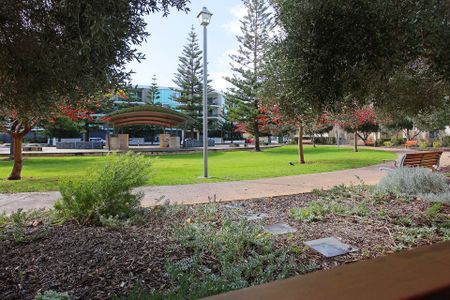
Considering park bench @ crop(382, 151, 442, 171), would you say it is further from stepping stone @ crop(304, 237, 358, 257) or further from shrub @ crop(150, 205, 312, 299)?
shrub @ crop(150, 205, 312, 299)

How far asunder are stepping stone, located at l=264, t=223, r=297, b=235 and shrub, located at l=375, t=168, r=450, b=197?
2.68m

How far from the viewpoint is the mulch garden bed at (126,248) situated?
3062mm

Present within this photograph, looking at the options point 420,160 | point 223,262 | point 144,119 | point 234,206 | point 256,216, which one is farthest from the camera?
point 144,119

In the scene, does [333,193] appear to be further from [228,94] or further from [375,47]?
[228,94]

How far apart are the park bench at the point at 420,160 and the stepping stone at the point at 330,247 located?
5.41 meters

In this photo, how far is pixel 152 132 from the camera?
56.0 m

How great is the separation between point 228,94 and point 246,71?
283 cm

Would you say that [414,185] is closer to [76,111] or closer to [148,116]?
[76,111]

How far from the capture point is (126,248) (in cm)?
382

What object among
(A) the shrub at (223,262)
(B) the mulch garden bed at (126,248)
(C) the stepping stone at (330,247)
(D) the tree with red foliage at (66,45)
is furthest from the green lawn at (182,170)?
→ (C) the stepping stone at (330,247)

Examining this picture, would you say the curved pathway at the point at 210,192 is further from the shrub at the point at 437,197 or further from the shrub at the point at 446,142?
the shrub at the point at 446,142

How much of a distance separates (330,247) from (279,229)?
0.84 m

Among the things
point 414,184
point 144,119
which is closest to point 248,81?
point 144,119

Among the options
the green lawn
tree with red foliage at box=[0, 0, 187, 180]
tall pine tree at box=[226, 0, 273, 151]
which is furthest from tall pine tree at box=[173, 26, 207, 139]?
tree with red foliage at box=[0, 0, 187, 180]
